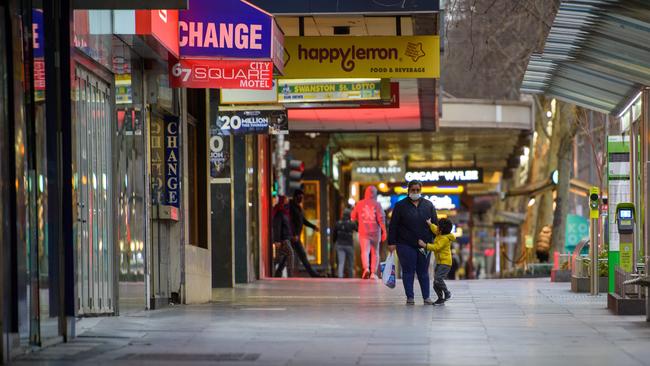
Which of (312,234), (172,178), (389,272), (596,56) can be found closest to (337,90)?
(389,272)

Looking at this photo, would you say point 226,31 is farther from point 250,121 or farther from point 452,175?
point 452,175

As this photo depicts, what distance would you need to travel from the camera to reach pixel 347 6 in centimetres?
1848

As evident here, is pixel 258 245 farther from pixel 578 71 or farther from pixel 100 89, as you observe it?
pixel 100 89

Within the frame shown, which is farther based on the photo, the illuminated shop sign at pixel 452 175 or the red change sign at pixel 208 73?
the illuminated shop sign at pixel 452 175

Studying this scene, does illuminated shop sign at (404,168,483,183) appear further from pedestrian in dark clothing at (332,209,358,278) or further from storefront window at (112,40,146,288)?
storefront window at (112,40,146,288)

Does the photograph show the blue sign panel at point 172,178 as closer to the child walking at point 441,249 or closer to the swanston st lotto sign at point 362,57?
the swanston st lotto sign at point 362,57

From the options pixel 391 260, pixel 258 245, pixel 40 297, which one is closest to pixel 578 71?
pixel 391 260

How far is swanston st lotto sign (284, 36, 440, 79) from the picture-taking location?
19.9 meters

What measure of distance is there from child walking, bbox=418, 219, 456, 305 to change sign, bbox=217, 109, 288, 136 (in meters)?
5.06

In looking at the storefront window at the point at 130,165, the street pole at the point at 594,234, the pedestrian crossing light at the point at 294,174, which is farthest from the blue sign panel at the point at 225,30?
the pedestrian crossing light at the point at 294,174

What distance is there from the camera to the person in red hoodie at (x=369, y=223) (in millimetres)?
26562

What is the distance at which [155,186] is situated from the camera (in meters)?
17.6

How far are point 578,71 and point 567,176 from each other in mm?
23976

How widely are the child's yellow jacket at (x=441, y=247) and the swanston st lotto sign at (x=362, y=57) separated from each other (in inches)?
88.3
